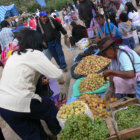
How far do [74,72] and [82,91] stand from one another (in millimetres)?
1097

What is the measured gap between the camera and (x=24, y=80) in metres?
2.24

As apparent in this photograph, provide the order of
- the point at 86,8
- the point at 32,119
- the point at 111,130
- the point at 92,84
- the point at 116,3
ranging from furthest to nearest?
the point at 86,8 < the point at 116,3 < the point at 92,84 < the point at 32,119 < the point at 111,130

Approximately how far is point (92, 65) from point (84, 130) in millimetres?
2762

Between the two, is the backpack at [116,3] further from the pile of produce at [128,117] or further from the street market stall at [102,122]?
the pile of produce at [128,117]

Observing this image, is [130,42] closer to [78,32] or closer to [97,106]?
[78,32]

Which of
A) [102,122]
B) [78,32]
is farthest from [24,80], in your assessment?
[78,32]

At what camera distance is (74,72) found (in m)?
4.68

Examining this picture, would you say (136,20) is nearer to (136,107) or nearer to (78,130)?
(136,107)

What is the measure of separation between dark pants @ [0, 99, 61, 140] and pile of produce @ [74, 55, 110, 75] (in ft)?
6.16

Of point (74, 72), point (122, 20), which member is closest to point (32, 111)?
point (74, 72)

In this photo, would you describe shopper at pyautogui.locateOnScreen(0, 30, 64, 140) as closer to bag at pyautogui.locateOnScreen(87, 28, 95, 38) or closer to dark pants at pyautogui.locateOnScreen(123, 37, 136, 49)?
dark pants at pyautogui.locateOnScreen(123, 37, 136, 49)

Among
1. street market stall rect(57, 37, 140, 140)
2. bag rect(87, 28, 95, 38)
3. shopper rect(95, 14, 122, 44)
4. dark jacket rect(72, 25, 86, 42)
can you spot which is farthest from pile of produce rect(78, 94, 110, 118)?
dark jacket rect(72, 25, 86, 42)

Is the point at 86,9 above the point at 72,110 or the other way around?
above

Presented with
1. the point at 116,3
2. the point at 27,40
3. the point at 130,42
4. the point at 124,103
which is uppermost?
the point at 27,40
